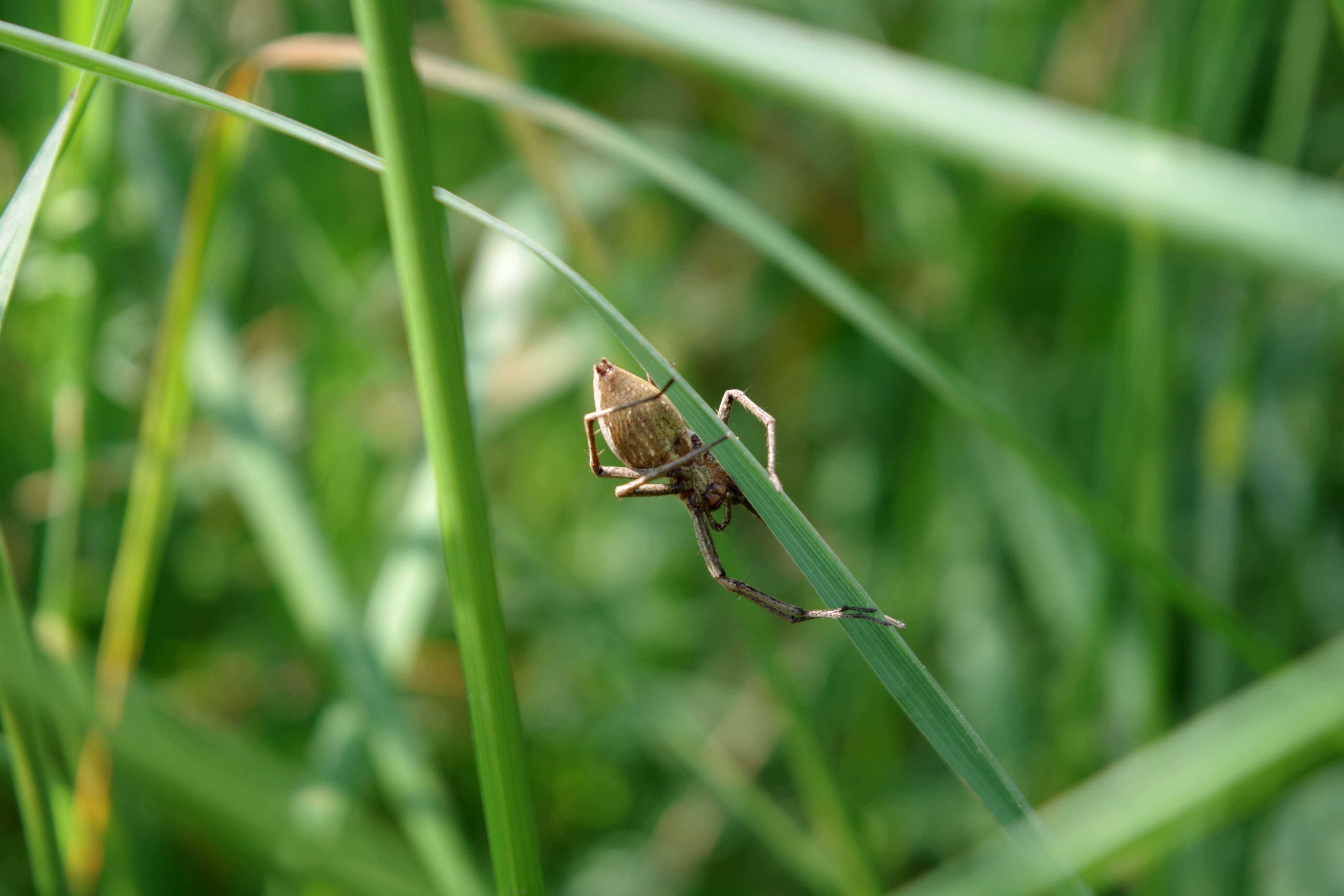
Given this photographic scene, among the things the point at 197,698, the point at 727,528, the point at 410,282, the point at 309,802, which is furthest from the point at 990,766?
the point at 197,698

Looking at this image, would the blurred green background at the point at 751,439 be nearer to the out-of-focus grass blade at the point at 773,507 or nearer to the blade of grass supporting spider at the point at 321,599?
the blade of grass supporting spider at the point at 321,599

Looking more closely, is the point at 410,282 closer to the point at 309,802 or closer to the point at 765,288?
the point at 309,802

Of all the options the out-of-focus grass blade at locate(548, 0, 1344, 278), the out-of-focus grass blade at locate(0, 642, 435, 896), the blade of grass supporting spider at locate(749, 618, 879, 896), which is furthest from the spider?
the out-of-focus grass blade at locate(0, 642, 435, 896)

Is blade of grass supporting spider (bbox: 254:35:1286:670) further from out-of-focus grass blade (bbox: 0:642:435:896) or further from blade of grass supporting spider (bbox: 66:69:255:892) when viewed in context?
out-of-focus grass blade (bbox: 0:642:435:896)

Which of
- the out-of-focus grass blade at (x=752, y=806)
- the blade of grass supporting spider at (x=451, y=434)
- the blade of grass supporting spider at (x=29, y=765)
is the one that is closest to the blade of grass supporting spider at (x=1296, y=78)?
the out-of-focus grass blade at (x=752, y=806)

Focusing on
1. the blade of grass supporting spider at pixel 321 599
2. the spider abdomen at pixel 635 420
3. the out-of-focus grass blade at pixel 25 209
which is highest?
the out-of-focus grass blade at pixel 25 209

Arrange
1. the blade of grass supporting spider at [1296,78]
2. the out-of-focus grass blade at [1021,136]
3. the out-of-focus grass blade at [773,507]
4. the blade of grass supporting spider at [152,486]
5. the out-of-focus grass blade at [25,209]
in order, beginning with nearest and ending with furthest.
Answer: the out-of-focus grass blade at [1021,136]
the out-of-focus grass blade at [773,507]
the out-of-focus grass blade at [25,209]
the blade of grass supporting spider at [152,486]
the blade of grass supporting spider at [1296,78]
